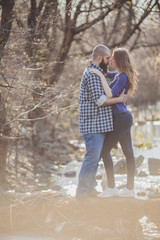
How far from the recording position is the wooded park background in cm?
580

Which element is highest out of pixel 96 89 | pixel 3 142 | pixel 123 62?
pixel 123 62

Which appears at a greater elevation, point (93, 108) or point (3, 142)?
point (93, 108)

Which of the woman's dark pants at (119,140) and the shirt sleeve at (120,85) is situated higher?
the shirt sleeve at (120,85)

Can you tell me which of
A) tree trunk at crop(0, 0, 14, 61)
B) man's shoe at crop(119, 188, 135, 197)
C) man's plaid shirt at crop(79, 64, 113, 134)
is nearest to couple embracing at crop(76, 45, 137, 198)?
man's plaid shirt at crop(79, 64, 113, 134)

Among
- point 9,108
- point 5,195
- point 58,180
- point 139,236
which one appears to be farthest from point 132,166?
point 58,180

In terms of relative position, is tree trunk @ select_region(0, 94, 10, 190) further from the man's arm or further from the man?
the man's arm

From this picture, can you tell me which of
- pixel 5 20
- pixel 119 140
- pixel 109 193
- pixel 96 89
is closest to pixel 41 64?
pixel 5 20

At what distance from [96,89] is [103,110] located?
283 mm

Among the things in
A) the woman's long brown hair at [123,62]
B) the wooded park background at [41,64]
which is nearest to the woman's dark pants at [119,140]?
the woman's long brown hair at [123,62]

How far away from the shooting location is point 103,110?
469 centimetres

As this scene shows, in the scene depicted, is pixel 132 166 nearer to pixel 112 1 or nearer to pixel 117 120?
pixel 117 120

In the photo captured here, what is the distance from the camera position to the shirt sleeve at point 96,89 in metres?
4.56

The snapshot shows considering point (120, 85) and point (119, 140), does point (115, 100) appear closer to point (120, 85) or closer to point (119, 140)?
point (120, 85)

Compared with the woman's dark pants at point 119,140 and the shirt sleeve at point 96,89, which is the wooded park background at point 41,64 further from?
the woman's dark pants at point 119,140
